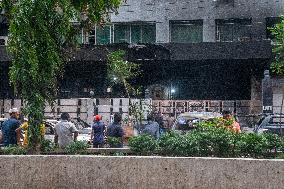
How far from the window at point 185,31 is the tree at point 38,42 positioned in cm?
2315

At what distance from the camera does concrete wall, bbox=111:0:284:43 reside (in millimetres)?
31328

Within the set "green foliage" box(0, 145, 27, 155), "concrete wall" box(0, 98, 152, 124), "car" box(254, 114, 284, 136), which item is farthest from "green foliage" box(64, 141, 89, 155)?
"concrete wall" box(0, 98, 152, 124)

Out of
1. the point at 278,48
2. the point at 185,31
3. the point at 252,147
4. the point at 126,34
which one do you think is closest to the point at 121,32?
the point at 126,34

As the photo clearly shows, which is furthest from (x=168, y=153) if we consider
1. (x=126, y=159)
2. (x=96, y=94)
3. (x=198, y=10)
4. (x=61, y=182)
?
(x=198, y=10)

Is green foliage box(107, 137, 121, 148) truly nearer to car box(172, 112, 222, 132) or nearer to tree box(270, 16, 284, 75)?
car box(172, 112, 222, 132)

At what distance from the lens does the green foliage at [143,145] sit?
946cm

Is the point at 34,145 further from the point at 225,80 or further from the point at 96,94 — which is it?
the point at 225,80

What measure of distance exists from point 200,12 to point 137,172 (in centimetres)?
2515

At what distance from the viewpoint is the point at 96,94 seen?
30547 millimetres

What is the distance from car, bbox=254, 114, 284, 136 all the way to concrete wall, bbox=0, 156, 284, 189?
9458mm

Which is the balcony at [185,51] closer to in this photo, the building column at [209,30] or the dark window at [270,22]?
the dark window at [270,22]

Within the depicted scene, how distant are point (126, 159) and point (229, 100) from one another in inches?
918

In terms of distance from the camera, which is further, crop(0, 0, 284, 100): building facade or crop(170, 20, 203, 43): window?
crop(170, 20, 203, 43): window

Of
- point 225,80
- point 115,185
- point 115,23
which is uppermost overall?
point 115,23
